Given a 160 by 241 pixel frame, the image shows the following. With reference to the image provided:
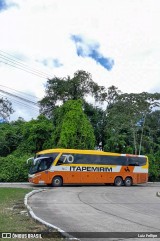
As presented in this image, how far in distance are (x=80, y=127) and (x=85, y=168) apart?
387 inches

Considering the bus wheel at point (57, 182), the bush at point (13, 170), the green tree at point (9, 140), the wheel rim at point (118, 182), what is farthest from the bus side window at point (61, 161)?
the green tree at point (9, 140)

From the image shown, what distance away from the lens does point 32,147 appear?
143 ft

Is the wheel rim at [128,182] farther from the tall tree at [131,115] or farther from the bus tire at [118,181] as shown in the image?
the tall tree at [131,115]

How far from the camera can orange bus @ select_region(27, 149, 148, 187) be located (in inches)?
1176

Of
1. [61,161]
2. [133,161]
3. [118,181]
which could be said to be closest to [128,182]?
[118,181]

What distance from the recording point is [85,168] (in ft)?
105

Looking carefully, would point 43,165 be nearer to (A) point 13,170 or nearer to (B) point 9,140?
(A) point 13,170

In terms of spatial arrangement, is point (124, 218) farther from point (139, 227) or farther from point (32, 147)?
point (32, 147)

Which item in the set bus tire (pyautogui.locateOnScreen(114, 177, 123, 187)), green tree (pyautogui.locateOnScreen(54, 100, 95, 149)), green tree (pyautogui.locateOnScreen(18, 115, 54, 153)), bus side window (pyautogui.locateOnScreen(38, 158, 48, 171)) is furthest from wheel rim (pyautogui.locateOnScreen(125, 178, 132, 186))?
green tree (pyautogui.locateOnScreen(18, 115, 54, 153))

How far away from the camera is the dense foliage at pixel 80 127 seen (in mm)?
40250

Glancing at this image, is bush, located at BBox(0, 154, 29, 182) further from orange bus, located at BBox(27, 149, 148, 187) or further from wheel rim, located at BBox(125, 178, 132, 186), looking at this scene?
wheel rim, located at BBox(125, 178, 132, 186)

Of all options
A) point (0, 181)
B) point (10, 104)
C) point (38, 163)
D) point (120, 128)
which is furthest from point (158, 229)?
point (10, 104)

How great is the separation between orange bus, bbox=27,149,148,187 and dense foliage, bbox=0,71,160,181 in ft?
18.3

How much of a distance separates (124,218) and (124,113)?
1271 inches
